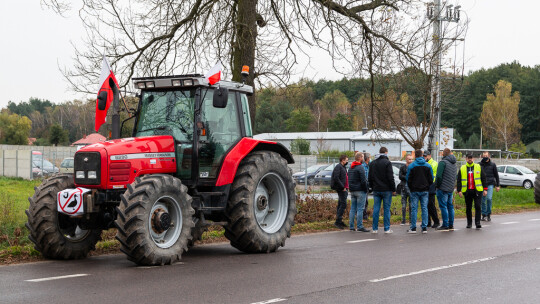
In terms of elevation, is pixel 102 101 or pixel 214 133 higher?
pixel 102 101

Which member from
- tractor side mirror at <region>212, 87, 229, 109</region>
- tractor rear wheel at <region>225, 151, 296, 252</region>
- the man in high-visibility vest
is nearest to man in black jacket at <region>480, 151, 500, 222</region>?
the man in high-visibility vest

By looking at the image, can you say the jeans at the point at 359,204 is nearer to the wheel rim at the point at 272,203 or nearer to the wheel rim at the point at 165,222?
the wheel rim at the point at 272,203

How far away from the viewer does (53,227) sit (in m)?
9.90

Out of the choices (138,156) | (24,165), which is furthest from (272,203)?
(24,165)

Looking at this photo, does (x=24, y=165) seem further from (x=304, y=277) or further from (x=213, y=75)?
(x=304, y=277)

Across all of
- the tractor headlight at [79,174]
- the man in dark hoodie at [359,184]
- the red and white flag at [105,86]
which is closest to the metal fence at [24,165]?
the man in dark hoodie at [359,184]

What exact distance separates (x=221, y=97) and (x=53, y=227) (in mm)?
3113

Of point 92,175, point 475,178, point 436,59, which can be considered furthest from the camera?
point 436,59

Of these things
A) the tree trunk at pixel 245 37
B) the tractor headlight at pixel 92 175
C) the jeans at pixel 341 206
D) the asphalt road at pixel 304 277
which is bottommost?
the asphalt road at pixel 304 277

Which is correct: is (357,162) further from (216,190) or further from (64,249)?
(64,249)

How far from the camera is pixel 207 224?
10.8m

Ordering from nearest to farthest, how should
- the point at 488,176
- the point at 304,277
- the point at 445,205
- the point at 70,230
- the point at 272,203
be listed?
the point at 304,277 < the point at 70,230 < the point at 272,203 < the point at 445,205 < the point at 488,176

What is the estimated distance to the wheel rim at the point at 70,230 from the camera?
1016cm

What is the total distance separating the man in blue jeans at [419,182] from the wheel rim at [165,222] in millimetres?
7674
